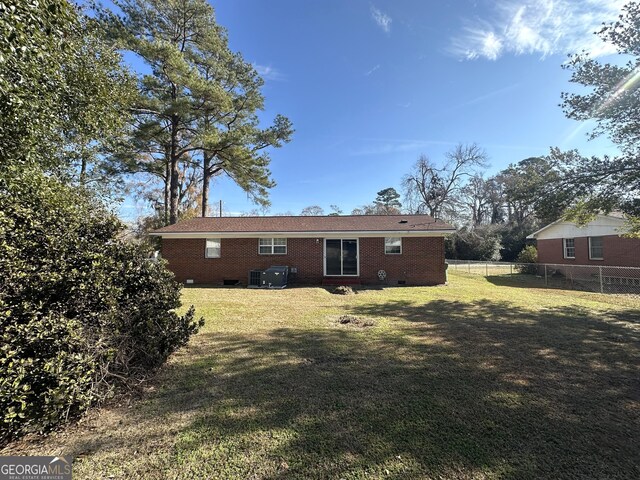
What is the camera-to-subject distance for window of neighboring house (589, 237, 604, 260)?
16688mm

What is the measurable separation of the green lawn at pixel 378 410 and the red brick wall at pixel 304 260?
7465 millimetres

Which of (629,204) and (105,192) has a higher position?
(105,192)

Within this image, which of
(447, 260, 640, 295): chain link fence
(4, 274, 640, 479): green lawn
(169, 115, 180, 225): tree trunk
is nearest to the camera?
(4, 274, 640, 479): green lawn

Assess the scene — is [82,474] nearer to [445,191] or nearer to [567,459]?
[567,459]

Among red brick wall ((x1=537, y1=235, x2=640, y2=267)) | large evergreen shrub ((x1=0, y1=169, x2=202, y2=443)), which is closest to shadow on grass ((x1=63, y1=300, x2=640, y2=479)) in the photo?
large evergreen shrub ((x1=0, y1=169, x2=202, y2=443))

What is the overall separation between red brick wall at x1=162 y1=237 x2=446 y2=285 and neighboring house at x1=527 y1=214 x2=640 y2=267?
6.40m

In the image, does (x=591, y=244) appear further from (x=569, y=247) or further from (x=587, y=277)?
(x=587, y=277)

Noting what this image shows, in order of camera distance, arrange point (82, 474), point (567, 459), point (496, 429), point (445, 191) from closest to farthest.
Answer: point (82, 474)
point (567, 459)
point (496, 429)
point (445, 191)

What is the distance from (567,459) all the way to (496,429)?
0.51m

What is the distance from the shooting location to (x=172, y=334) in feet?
13.9

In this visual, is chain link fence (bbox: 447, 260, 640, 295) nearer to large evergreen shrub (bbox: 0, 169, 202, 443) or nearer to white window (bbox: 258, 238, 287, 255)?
white window (bbox: 258, 238, 287, 255)

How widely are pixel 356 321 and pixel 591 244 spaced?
1827 centimetres

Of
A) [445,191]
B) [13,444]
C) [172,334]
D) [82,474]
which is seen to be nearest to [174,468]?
[82,474]

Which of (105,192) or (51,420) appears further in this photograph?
(105,192)
